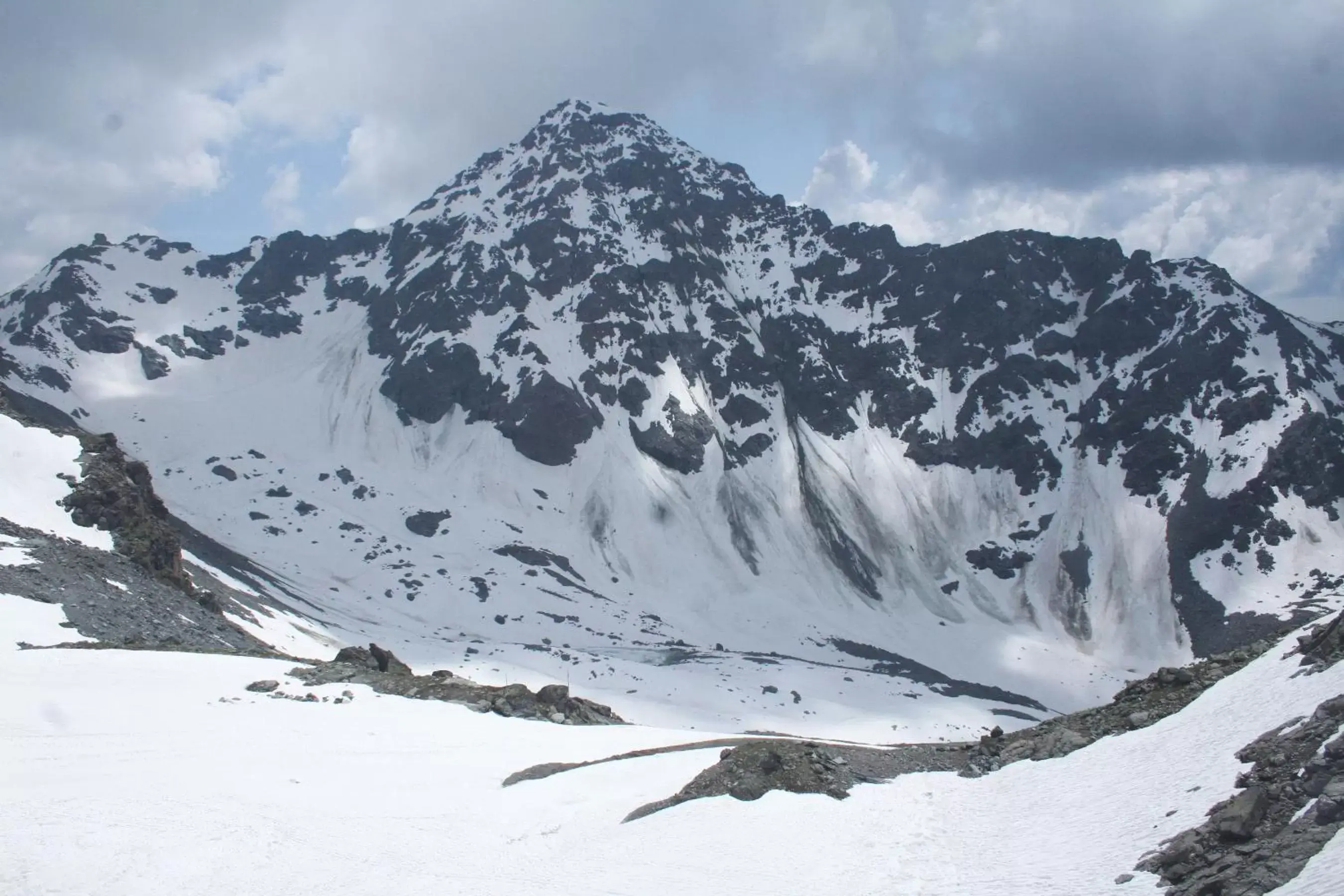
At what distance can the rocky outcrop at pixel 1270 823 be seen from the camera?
10.1m

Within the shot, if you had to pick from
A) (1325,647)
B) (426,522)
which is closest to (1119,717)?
(1325,647)

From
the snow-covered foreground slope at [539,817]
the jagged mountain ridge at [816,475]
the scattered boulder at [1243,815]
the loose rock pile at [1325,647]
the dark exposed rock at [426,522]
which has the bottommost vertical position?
the snow-covered foreground slope at [539,817]

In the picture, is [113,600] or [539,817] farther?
[113,600]

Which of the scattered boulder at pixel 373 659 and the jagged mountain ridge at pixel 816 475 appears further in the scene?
the jagged mountain ridge at pixel 816 475

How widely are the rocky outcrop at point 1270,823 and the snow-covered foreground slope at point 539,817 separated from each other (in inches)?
15.7

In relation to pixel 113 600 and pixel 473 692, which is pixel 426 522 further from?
pixel 473 692

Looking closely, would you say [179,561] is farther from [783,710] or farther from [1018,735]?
[783,710]

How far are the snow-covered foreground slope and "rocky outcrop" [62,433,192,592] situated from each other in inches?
1099

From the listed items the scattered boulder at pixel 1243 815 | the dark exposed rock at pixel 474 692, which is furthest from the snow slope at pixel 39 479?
the scattered boulder at pixel 1243 815

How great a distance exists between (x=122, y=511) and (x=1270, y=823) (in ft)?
186

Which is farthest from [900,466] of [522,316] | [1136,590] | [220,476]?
[220,476]

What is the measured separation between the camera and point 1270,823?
11.4 m

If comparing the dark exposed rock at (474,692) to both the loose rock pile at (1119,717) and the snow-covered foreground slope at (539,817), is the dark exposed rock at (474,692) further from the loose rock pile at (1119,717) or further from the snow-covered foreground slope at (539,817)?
the loose rock pile at (1119,717)

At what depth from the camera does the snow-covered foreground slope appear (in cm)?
1417
